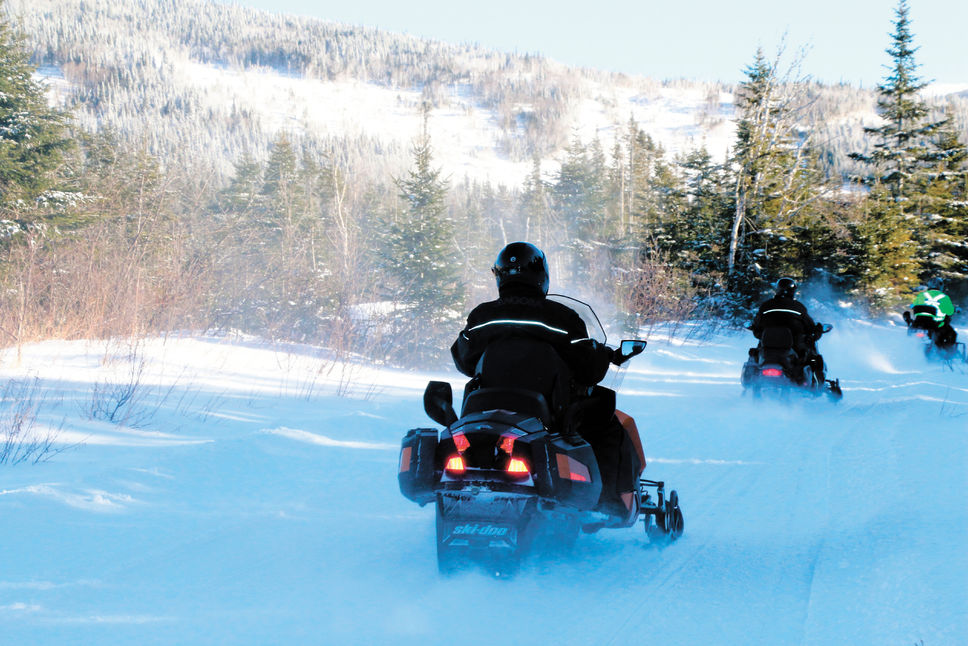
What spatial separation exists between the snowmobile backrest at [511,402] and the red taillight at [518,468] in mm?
279

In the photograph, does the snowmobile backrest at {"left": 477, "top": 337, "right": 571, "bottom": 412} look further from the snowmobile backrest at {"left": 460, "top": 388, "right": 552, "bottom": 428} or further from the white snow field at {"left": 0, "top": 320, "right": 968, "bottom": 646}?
the white snow field at {"left": 0, "top": 320, "right": 968, "bottom": 646}

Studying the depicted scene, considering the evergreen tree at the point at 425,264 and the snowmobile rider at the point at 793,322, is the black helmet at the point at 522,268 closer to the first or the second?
the snowmobile rider at the point at 793,322

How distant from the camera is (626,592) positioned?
3.11 metres

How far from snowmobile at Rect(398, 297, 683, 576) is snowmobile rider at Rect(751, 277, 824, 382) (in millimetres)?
7034

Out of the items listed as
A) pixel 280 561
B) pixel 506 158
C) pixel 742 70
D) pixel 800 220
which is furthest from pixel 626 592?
pixel 506 158

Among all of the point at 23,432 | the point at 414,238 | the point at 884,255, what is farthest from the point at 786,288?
the point at 414,238

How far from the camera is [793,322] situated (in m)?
9.16

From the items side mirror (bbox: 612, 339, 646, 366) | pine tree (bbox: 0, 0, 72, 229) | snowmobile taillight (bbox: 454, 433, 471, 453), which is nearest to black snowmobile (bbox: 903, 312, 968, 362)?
side mirror (bbox: 612, 339, 646, 366)

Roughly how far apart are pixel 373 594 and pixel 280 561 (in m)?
0.62

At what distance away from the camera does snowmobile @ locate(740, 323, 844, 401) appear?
28.7 feet

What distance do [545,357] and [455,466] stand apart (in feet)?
2.32

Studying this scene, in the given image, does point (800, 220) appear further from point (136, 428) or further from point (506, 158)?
point (506, 158)

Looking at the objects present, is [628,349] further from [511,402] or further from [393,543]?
[393,543]

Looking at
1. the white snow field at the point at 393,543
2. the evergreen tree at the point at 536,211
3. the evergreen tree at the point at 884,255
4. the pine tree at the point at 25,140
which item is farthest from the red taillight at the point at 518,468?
the evergreen tree at the point at 536,211
